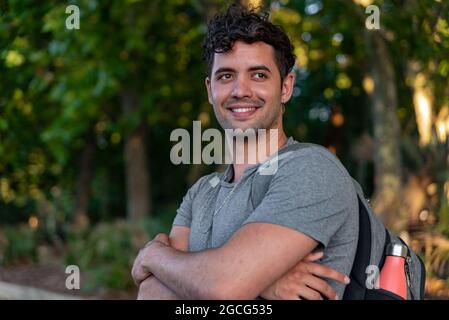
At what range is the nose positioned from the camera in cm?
254

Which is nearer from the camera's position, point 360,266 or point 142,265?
point 360,266

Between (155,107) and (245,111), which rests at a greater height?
(155,107)

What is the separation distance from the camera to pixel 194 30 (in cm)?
1273

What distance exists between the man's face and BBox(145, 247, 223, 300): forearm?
0.58 m

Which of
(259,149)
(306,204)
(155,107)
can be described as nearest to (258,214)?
(306,204)

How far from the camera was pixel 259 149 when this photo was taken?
2615 mm

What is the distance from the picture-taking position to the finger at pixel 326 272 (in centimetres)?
217

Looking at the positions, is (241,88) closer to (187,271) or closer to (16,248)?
(187,271)

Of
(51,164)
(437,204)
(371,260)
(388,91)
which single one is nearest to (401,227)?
(437,204)

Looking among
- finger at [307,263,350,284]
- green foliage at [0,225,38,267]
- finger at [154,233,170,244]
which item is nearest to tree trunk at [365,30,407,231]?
finger at [154,233,170,244]

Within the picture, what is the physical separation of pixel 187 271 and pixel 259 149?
0.62m

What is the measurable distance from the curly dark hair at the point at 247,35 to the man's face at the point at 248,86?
0.03m

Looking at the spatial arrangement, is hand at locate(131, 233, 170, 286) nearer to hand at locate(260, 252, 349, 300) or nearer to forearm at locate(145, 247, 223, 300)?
forearm at locate(145, 247, 223, 300)
